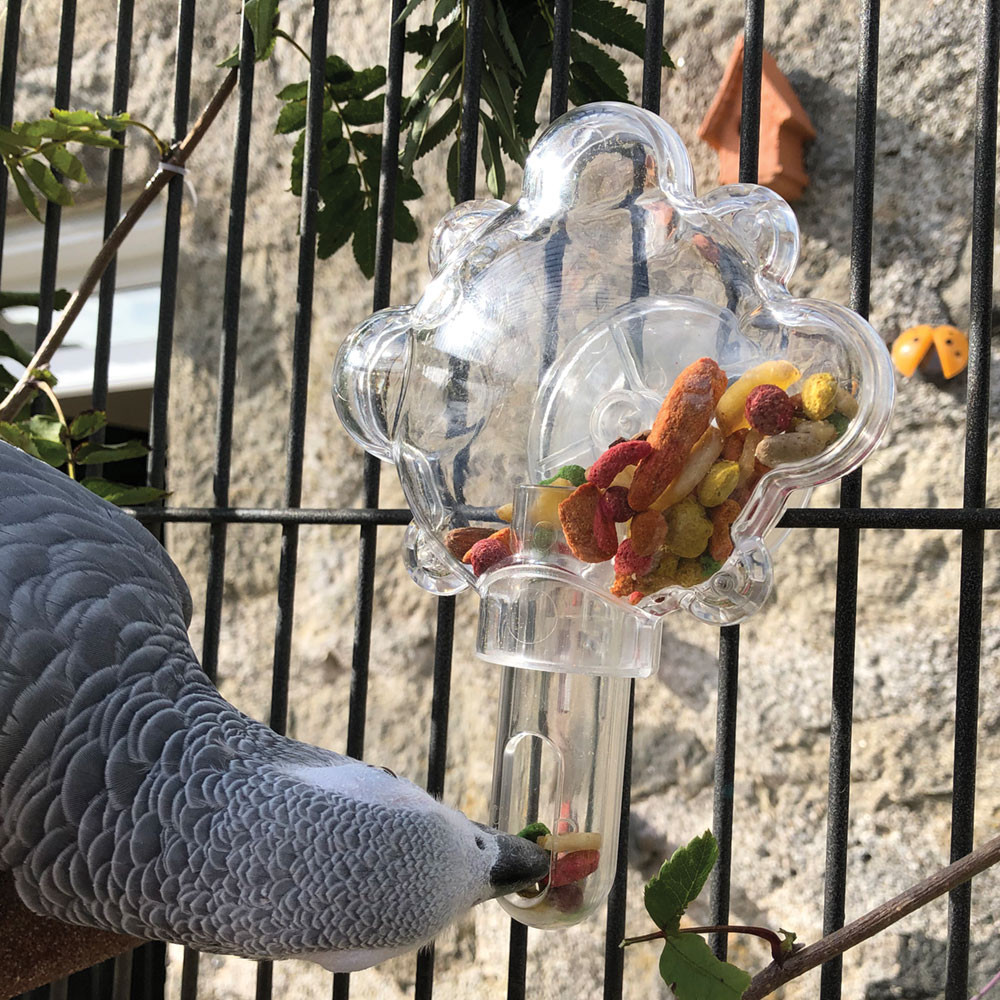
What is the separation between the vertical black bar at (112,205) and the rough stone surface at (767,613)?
0.49 m

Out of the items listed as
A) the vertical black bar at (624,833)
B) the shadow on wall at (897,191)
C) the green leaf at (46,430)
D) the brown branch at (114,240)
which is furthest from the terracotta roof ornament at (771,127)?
the green leaf at (46,430)

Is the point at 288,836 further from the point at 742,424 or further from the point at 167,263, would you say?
the point at 167,263

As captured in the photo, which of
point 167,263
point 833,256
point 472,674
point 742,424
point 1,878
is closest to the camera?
point 742,424

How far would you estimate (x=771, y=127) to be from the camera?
45.8 inches

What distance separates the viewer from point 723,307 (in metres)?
0.56

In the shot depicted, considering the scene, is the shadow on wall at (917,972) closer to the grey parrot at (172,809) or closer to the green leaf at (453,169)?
the grey parrot at (172,809)

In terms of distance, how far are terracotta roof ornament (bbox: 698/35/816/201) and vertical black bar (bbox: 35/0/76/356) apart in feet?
2.54

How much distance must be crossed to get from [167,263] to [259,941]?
75 centimetres

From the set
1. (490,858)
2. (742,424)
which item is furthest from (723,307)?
(490,858)

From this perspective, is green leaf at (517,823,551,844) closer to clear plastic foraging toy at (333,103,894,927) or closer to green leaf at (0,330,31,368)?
clear plastic foraging toy at (333,103,894,927)

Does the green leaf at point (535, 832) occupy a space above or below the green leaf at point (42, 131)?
below

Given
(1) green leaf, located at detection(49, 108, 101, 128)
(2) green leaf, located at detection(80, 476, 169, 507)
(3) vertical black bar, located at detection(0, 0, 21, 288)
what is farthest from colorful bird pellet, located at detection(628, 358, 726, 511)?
(3) vertical black bar, located at detection(0, 0, 21, 288)

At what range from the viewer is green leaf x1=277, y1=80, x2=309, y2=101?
3.47 ft

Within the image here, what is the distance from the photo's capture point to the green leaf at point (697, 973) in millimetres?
628
